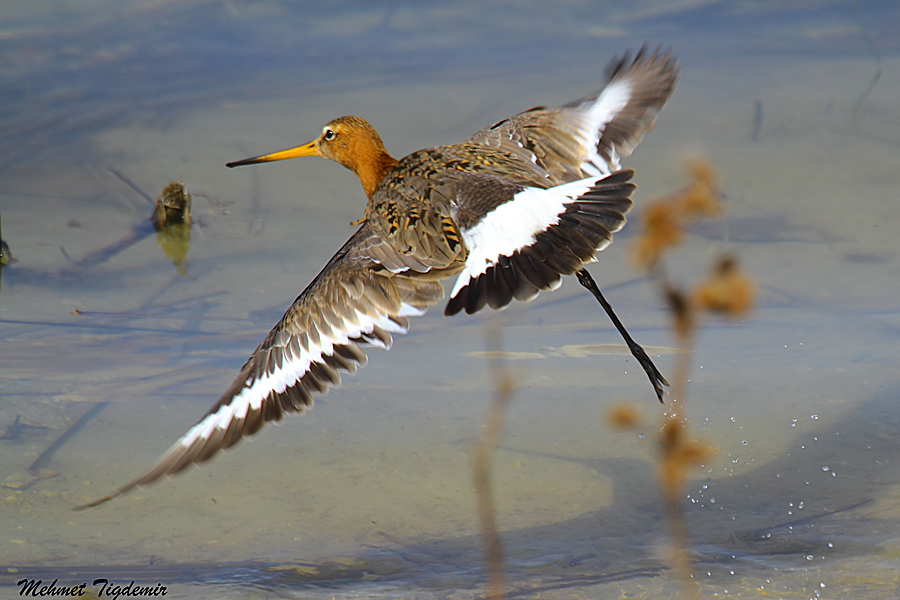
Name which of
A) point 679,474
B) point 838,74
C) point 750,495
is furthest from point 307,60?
point 679,474

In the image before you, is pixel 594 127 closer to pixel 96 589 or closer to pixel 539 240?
pixel 539 240

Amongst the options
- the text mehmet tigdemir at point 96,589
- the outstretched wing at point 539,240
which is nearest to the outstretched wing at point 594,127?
the outstretched wing at point 539,240

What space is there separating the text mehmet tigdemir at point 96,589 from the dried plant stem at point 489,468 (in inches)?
40.8

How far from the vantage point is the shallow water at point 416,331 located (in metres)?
3.31

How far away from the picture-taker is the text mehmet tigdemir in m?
3.02

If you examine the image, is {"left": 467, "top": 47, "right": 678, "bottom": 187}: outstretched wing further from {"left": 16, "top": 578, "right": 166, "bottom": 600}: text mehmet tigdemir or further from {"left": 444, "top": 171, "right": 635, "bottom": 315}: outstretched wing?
{"left": 16, "top": 578, "right": 166, "bottom": 600}: text mehmet tigdemir

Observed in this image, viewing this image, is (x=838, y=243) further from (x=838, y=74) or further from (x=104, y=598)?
(x=104, y=598)

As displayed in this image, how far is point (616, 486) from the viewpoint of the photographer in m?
3.68

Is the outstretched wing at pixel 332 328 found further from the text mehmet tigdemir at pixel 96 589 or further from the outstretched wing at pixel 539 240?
the text mehmet tigdemir at pixel 96 589

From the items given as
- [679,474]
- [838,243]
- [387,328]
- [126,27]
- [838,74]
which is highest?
[126,27]

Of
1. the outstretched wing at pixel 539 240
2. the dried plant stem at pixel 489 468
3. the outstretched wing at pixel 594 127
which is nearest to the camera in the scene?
the dried plant stem at pixel 489 468

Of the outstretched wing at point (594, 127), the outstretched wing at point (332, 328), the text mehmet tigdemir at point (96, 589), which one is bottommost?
the text mehmet tigdemir at point (96, 589)

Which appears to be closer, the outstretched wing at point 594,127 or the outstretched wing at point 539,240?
the outstretched wing at point 539,240

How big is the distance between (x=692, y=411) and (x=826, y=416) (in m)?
0.54
